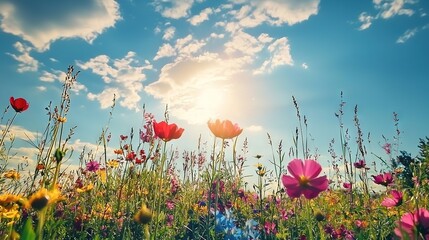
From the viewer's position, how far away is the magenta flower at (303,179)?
4.04 feet

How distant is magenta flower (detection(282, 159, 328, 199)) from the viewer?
4.04ft

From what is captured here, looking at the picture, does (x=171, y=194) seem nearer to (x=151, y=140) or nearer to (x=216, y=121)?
(x=151, y=140)

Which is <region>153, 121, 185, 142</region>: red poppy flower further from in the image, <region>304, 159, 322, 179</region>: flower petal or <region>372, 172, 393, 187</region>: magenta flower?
<region>372, 172, 393, 187</region>: magenta flower

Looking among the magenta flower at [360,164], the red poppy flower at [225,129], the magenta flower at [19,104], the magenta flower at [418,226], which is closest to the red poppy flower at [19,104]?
the magenta flower at [19,104]

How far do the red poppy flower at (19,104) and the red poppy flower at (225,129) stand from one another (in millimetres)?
1800

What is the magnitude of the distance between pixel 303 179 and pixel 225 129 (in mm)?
694

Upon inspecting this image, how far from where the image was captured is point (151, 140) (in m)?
2.55

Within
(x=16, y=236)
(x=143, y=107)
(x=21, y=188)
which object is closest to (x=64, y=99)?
(x=143, y=107)

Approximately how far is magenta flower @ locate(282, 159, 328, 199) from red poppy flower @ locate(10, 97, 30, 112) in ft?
7.95

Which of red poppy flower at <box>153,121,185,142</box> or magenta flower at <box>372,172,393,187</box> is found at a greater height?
red poppy flower at <box>153,121,185,142</box>

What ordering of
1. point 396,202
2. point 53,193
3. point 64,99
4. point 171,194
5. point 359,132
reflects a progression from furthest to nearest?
point 171,194, point 359,132, point 64,99, point 396,202, point 53,193

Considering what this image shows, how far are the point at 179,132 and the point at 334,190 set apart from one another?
464 centimetres

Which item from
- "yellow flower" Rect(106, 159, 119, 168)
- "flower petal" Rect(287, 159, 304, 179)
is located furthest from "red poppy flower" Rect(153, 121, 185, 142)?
"yellow flower" Rect(106, 159, 119, 168)

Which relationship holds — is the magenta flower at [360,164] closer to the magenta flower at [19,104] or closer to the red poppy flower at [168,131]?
the red poppy flower at [168,131]
